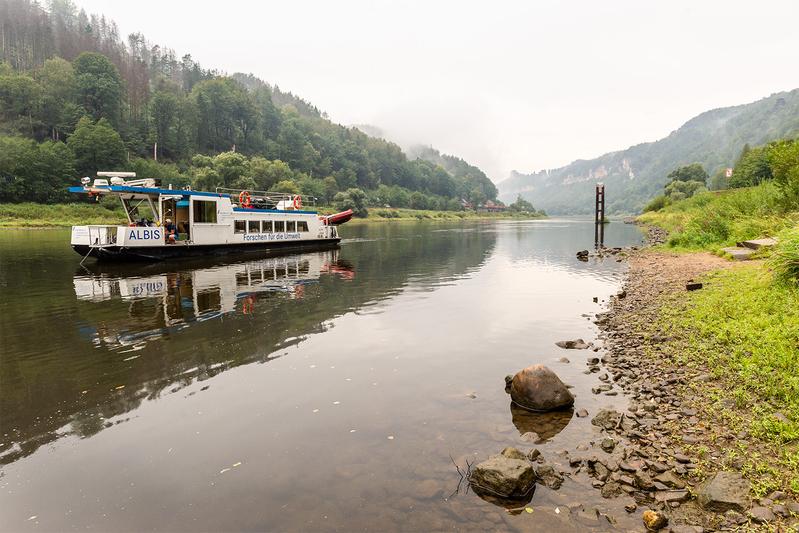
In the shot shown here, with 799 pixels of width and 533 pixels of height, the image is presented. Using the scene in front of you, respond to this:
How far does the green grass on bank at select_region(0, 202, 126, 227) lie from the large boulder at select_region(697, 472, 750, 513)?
9227cm


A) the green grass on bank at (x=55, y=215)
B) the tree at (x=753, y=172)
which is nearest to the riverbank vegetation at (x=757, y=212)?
the tree at (x=753, y=172)

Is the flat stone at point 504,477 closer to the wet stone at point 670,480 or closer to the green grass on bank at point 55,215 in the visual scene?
the wet stone at point 670,480

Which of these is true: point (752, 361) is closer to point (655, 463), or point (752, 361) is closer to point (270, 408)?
point (655, 463)

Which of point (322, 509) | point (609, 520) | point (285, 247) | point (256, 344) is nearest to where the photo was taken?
point (609, 520)

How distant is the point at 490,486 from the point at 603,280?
81.0ft

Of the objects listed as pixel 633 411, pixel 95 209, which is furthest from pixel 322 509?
pixel 95 209

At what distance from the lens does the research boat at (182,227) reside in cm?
3341

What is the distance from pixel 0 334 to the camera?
16266mm

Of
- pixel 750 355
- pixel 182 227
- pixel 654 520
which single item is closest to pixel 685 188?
pixel 182 227

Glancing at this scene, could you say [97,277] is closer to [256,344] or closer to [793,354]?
[256,344]

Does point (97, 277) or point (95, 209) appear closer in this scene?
point (97, 277)

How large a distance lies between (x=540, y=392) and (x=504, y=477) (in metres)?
3.41

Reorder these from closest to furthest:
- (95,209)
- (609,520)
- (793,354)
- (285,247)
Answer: (609,520), (793,354), (285,247), (95,209)

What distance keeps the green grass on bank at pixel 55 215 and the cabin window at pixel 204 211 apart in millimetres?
51980
